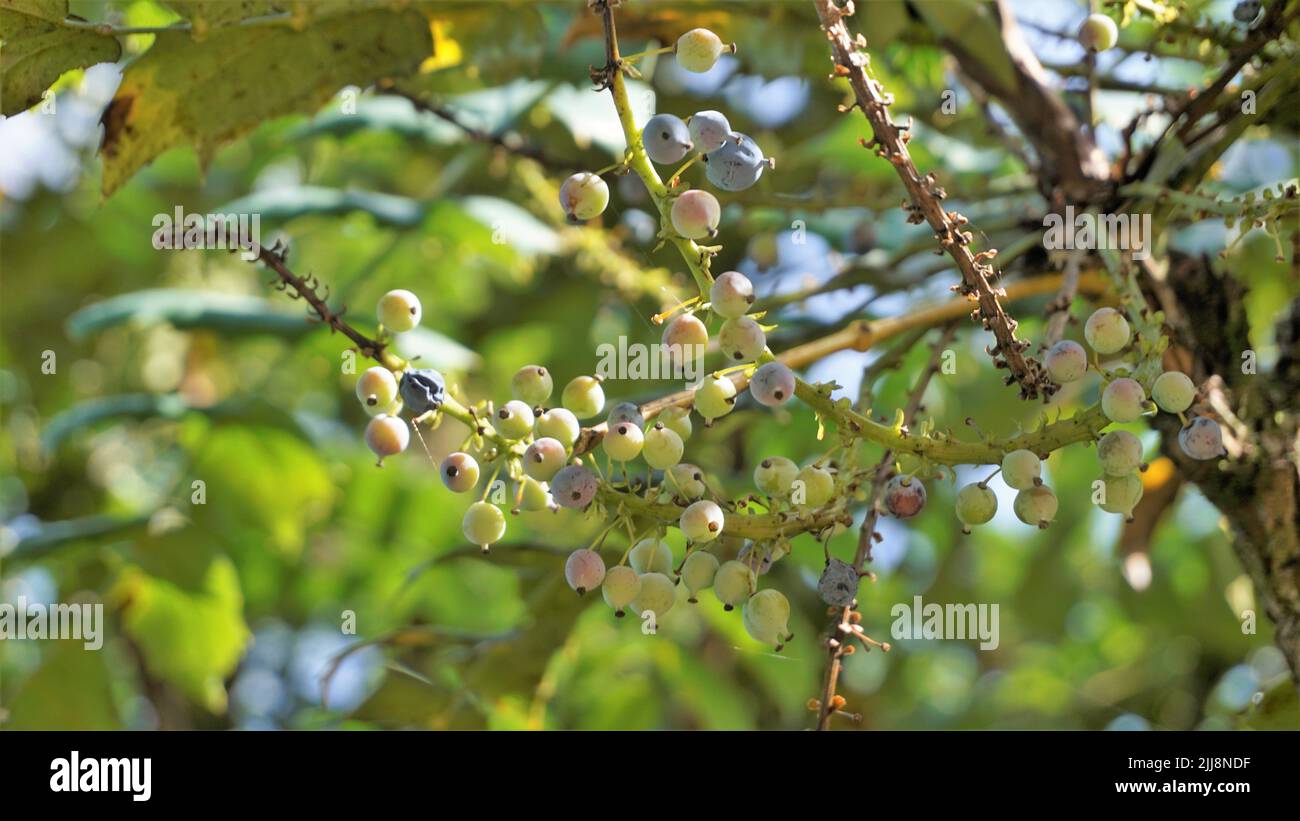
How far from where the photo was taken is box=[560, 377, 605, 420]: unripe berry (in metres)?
0.94

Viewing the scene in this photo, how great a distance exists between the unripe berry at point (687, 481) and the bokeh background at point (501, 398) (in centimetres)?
17

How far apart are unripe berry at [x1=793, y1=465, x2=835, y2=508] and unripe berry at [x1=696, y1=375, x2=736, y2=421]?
73 mm

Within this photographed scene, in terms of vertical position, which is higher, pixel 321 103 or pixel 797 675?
pixel 321 103

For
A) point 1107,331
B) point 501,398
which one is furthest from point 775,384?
point 501,398

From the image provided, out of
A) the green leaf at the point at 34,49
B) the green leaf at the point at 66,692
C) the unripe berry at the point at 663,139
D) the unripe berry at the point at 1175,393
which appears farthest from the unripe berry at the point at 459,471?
the green leaf at the point at 66,692

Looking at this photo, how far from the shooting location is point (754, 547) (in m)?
0.92

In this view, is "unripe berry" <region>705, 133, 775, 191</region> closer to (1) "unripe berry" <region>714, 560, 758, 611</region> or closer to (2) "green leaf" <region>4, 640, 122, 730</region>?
(1) "unripe berry" <region>714, 560, 758, 611</region>

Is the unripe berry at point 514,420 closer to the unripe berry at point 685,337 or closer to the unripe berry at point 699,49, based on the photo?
the unripe berry at point 685,337

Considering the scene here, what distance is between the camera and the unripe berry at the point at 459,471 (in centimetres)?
90

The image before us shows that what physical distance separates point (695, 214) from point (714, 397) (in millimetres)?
124

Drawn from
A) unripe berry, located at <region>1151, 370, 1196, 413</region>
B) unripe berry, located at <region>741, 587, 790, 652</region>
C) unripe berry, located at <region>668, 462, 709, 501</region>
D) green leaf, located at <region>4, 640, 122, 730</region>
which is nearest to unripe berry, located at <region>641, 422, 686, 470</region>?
unripe berry, located at <region>668, 462, 709, 501</region>

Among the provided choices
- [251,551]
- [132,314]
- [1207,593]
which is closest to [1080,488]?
[1207,593]
